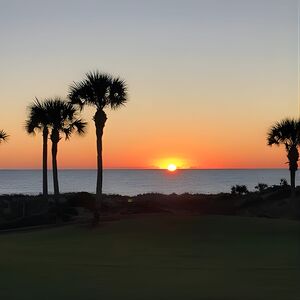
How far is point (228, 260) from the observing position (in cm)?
1286

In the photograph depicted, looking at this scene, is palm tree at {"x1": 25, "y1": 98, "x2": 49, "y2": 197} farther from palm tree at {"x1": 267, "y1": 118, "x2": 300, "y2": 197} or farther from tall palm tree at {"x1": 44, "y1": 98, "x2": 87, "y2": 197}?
palm tree at {"x1": 267, "y1": 118, "x2": 300, "y2": 197}

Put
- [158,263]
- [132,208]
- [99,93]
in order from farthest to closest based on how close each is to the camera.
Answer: [132,208] → [99,93] → [158,263]

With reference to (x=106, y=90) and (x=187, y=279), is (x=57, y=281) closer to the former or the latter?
(x=187, y=279)

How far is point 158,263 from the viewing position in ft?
41.0

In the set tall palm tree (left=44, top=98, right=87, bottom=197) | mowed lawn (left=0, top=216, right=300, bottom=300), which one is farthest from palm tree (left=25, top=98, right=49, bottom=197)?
mowed lawn (left=0, top=216, right=300, bottom=300)

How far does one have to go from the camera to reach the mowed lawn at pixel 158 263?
9.34 m

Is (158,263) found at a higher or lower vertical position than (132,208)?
lower

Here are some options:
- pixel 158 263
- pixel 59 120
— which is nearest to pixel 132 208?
pixel 59 120

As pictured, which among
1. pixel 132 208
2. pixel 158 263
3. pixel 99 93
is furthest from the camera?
pixel 132 208

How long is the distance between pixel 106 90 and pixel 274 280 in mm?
16929

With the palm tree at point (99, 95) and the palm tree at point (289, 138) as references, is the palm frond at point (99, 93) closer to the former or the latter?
the palm tree at point (99, 95)

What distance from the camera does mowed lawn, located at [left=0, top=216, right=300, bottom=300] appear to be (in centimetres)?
934

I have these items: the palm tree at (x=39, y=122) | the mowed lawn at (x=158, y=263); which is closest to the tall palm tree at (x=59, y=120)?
A: the palm tree at (x=39, y=122)

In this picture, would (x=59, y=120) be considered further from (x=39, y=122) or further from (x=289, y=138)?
(x=289, y=138)
